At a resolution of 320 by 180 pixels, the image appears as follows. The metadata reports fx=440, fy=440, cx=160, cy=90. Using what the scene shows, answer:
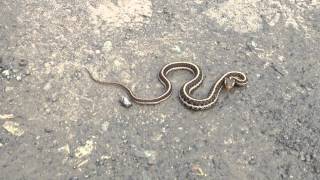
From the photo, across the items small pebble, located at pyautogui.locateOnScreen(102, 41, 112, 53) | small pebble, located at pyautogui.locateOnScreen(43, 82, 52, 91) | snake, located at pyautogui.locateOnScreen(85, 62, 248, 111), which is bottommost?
small pebble, located at pyautogui.locateOnScreen(43, 82, 52, 91)

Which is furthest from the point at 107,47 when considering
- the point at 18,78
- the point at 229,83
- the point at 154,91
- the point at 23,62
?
the point at 229,83

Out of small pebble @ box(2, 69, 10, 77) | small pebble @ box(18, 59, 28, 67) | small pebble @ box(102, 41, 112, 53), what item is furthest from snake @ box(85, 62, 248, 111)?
small pebble @ box(2, 69, 10, 77)

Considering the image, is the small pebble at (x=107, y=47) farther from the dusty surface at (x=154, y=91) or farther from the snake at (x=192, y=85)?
the snake at (x=192, y=85)

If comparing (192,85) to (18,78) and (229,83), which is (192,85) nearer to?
(229,83)

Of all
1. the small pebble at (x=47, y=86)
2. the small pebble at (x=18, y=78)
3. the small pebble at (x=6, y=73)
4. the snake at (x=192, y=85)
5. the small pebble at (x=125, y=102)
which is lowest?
the small pebble at (x=6, y=73)

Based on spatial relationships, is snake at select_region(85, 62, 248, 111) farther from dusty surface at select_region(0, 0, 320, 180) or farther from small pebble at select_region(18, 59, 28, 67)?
small pebble at select_region(18, 59, 28, 67)

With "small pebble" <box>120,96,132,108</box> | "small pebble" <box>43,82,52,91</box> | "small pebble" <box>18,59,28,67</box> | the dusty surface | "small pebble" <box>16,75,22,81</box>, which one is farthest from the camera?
"small pebble" <box>18,59,28,67</box>

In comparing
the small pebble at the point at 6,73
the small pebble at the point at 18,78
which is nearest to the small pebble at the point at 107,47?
the small pebble at the point at 18,78
